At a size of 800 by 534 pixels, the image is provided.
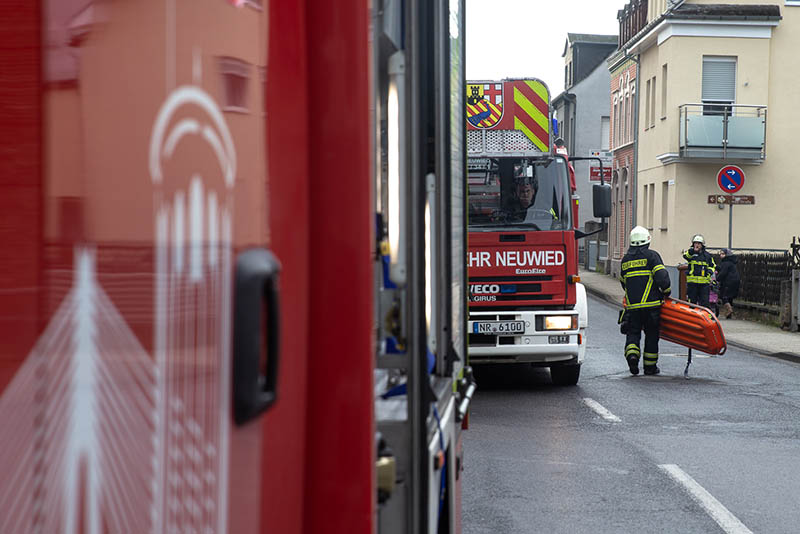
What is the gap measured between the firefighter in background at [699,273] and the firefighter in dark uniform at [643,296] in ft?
34.6

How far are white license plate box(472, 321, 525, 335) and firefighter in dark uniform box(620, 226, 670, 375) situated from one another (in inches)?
87.7

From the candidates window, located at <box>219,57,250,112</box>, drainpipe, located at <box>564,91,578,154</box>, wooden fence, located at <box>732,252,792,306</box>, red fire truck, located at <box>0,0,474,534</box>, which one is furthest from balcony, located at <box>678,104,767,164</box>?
window, located at <box>219,57,250,112</box>

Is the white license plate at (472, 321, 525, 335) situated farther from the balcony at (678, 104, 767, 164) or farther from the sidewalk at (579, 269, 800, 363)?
the balcony at (678, 104, 767, 164)

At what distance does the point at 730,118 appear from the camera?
3694 cm

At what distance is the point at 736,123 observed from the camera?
1458 inches

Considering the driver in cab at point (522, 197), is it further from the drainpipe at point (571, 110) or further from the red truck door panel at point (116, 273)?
the drainpipe at point (571, 110)

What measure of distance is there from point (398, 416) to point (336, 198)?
2.47ft

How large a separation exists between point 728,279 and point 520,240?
584 inches

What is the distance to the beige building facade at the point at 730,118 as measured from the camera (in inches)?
1464

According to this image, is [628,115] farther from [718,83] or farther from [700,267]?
[700,267]

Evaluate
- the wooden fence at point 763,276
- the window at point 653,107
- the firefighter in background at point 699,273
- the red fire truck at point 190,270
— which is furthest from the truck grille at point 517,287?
the window at point 653,107

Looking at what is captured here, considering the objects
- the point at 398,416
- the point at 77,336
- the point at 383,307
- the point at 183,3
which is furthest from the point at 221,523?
the point at 383,307

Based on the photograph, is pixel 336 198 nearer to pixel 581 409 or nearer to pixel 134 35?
pixel 134 35

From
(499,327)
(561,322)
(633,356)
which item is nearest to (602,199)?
(561,322)
